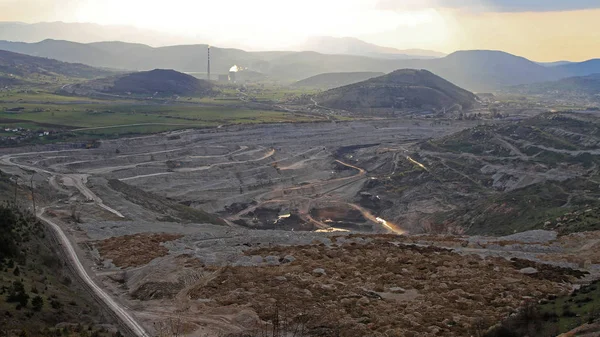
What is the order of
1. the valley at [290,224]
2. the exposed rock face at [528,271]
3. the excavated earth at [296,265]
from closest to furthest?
1. the valley at [290,224]
2. the excavated earth at [296,265]
3. the exposed rock face at [528,271]

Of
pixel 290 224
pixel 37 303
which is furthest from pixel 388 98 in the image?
pixel 37 303

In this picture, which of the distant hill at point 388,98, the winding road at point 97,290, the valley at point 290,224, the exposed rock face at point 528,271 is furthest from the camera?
the distant hill at point 388,98

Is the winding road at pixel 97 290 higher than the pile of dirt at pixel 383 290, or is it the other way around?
the pile of dirt at pixel 383 290

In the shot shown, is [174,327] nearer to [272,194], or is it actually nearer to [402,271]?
[402,271]

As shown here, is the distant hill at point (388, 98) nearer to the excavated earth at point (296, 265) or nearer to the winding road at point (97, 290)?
the excavated earth at point (296, 265)

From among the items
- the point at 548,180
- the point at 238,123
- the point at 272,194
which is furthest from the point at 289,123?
the point at 548,180

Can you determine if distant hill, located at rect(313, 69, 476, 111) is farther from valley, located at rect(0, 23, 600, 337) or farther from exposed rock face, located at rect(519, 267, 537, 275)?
exposed rock face, located at rect(519, 267, 537, 275)

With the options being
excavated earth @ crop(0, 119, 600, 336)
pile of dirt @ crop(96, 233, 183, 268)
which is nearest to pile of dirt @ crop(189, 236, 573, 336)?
excavated earth @ crop(0, 119, 600, 336)


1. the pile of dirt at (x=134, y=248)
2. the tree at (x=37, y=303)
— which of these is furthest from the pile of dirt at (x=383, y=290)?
the tree at (x=37, y=303)
